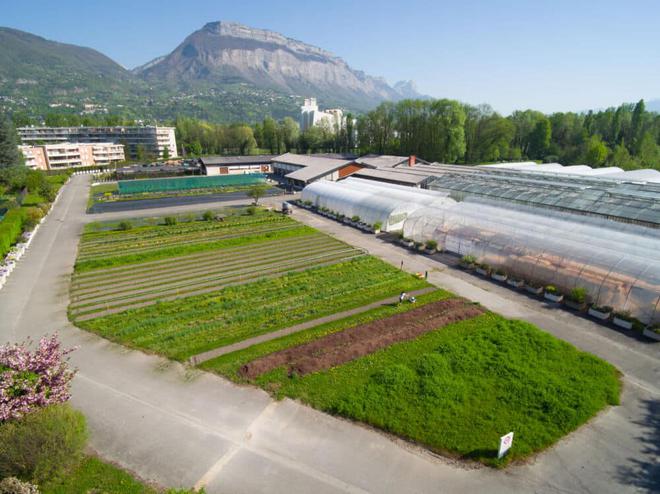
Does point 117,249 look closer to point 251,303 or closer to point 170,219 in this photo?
point 170,219

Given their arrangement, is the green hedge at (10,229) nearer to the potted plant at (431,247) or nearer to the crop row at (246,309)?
the crop row at (246,309)

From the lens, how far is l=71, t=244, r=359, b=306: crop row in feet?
79.5

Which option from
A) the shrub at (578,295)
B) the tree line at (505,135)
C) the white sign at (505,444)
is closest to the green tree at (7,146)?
the tree line at (505,135)

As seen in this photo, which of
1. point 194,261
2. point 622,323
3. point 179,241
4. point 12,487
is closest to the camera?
point 12,487

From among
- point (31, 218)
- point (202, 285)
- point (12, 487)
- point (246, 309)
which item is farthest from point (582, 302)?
point (31, 218)

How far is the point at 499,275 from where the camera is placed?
25.6 meters

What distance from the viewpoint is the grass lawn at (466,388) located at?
12516 mm

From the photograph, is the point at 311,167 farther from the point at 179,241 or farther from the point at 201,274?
the point at 201,274

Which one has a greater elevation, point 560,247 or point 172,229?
point 560,247

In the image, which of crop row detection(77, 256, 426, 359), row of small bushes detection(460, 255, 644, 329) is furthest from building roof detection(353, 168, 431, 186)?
row of small bushes detection(460, 255, 644, 329)

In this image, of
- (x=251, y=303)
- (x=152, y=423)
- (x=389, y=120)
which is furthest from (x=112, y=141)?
(x=152, y=423)

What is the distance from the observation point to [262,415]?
532 inches

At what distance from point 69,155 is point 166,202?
182ft

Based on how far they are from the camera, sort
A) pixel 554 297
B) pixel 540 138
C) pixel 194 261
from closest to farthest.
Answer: pixel 554 297, pixel 194 261, pixel 540 138
